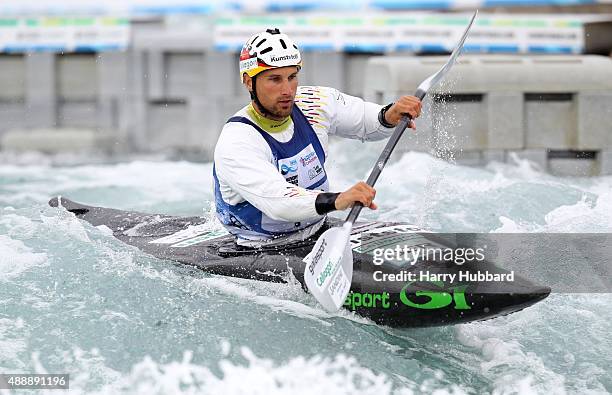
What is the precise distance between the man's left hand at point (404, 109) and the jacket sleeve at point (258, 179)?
2.40 ft

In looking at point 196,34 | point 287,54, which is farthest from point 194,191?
point 287,54

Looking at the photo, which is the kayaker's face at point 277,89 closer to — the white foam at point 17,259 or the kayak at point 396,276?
the kayak at point 396,276

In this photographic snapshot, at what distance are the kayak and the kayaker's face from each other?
65 centimetres

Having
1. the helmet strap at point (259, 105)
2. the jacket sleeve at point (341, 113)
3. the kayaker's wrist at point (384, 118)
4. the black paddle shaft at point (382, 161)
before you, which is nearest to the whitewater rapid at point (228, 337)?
the black paddle shaft at point (382, 161)

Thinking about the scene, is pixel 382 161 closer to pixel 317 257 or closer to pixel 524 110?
pixel 317 257

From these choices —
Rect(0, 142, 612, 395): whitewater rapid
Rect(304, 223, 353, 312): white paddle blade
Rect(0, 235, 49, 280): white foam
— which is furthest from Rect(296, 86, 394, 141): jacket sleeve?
Rect(0, 235, 49, 280): white foam

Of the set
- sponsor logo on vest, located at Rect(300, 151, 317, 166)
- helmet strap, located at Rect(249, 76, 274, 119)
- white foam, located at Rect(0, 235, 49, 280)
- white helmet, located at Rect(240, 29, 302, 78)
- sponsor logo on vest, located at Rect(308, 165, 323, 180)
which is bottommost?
white foam, located at Rect(0, 235, 49, 280)

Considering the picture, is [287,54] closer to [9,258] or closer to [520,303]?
[520,303]

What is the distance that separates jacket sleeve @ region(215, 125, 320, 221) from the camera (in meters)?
4.04

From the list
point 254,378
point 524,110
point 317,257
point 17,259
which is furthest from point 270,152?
point 524,110

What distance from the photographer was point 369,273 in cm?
420

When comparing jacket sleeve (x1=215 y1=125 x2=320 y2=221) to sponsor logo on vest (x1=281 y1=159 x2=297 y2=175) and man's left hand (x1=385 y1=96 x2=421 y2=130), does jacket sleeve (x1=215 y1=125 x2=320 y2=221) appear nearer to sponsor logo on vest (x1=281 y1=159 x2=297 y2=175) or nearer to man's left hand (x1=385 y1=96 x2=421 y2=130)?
sponsor logo on vest (x1=281 y1=159 x2=297 y2=175)

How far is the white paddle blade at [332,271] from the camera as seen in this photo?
4.00 metres

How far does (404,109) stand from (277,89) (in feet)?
2.22
